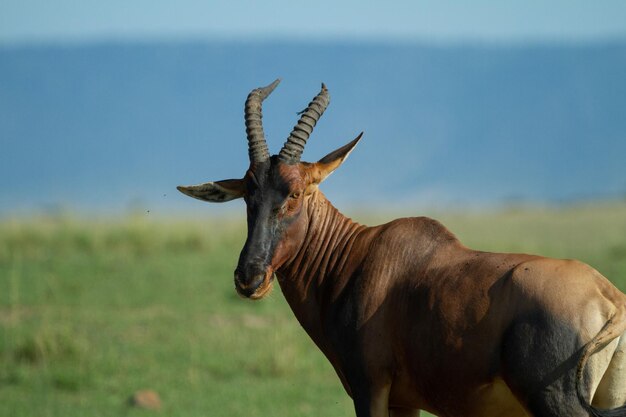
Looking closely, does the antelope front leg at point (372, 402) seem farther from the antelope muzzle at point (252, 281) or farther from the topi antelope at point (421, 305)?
the antelope muzzle at point (252, 281)

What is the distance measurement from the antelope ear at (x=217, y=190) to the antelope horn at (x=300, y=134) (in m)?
0.43

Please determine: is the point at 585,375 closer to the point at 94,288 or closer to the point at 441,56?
the point at 94,288

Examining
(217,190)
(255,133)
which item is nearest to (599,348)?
(255,133)

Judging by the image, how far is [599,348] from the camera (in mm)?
6641

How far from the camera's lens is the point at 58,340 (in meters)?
15.8

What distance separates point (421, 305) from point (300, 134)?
5.37 ft

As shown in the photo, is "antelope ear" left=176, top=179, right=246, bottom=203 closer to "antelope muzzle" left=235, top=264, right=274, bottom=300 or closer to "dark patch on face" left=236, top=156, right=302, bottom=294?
"dark patch on face" left=236, top=156, right=302, bottom=294

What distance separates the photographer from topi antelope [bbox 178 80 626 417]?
6.70m

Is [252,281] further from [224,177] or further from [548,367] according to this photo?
[224,177]

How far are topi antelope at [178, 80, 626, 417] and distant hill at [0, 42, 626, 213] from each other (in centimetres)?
9310

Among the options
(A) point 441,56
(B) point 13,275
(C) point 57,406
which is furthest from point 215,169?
(C) point 57,406

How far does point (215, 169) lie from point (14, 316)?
95.5 metres

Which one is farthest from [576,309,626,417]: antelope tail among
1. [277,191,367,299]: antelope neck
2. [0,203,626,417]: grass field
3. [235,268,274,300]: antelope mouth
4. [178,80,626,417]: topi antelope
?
[0,203,626,417]: grass field

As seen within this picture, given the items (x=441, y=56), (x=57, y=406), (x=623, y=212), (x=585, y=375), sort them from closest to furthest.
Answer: (x=585, y=375) < (x=57, y=406) < (x=623, y=212) < (x=441, y=56)
